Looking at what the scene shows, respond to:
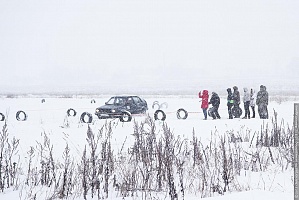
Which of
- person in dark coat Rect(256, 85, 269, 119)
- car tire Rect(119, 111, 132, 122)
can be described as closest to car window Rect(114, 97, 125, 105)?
car tire Rect(119, 111, 132, 122)

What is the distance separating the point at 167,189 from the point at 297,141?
3114 mm

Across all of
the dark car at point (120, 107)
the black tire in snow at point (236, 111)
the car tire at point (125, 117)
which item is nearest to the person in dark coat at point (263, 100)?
the black tire in snow at point (236, 111)

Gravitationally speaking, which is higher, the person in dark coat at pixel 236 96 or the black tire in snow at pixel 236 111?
the person in dark coat at pixel 236 96

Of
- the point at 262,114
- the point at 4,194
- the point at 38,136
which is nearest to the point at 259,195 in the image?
the point at 4,194

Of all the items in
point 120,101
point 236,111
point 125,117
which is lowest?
point 125,117

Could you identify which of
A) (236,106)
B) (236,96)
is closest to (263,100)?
(236,96)

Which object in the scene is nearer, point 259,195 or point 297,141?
point 297,141

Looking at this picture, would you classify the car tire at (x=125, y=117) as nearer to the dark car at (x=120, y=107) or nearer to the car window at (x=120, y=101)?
the dark car at (x=120, y=107)

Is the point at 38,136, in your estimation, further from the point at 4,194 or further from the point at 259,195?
the point at 259,195

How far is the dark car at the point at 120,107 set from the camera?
1780cm

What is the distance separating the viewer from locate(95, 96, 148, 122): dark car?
58.4 feet

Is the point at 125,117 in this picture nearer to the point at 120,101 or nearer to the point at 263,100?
the point at 120,101

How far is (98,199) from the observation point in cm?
527

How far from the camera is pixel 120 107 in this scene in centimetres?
1817
